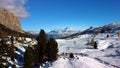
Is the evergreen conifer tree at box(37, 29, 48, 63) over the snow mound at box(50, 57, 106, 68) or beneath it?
over

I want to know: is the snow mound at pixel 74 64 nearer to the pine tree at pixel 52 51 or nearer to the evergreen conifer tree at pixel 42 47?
the pine tree at pixel 52 51

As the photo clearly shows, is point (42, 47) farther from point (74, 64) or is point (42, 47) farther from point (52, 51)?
point (74, 64)

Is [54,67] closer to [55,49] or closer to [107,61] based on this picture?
[55,49]

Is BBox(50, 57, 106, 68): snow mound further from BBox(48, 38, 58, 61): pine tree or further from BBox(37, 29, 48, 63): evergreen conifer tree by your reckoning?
BBox(37, 29, 48, 63): evergreen conifer tree

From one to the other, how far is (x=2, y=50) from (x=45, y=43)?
173ft

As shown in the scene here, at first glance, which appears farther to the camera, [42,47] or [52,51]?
[42,47]

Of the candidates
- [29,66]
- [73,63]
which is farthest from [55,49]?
[29,66]

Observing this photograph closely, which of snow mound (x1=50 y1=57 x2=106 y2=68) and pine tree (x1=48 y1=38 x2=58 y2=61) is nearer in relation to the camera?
snow mound (x1=50 y1=57 x2=106 y2=68)

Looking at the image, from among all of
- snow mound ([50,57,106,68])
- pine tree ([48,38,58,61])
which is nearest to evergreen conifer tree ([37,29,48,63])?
pine tree ([48,38,58,61])

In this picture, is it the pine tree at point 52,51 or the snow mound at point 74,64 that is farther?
the pine tree at point 52,51

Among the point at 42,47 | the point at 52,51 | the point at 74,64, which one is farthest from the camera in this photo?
the point at 42,47

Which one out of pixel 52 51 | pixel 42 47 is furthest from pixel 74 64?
pixel 42 47

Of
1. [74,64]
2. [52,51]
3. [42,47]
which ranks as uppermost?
[42,47]

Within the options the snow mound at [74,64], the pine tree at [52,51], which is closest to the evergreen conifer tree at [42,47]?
the pine tree at [52,51]
